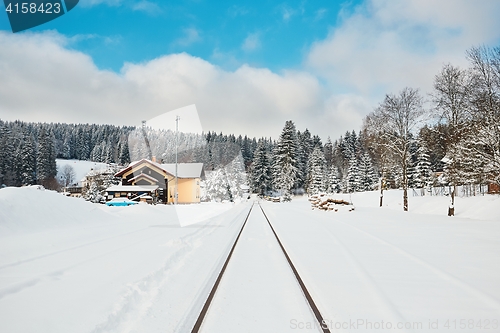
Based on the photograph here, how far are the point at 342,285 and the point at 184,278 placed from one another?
122 inches

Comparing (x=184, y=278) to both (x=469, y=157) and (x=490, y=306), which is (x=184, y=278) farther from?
(x=469, y=157)

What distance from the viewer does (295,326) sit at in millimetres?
3801

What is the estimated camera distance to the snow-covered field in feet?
13.1

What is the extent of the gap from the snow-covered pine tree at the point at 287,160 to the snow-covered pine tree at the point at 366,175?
1661 cm

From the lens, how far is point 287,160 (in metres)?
53.3

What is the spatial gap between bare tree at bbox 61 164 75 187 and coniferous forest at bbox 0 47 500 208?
44.1ft

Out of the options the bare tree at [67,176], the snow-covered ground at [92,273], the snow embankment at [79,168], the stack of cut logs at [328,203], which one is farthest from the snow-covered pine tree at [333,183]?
the bare tree at [67,176]

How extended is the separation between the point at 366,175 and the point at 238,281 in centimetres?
6180

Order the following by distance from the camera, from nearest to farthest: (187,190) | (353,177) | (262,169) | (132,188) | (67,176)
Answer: (132,188)
(187,190)
(353,177)
(262,169)
(67,176)

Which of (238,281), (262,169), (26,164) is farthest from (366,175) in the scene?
(26,164)

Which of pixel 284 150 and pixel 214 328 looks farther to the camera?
pixel 284 150

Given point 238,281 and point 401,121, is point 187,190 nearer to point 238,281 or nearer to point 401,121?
point 401,121

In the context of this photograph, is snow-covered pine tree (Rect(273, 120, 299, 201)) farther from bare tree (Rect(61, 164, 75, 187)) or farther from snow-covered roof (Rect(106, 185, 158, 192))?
bare tree (Rect(61, 164, 75, 187))

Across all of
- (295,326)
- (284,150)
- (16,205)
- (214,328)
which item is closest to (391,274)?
(295,326)
